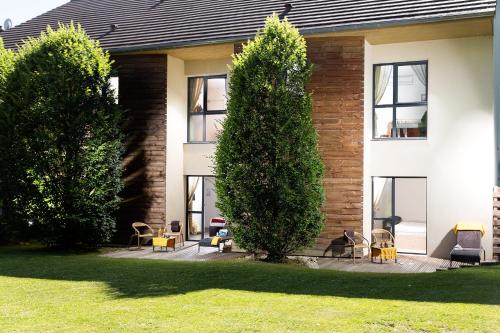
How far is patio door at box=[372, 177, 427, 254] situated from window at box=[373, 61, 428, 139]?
4.00 feet

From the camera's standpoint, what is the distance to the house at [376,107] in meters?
14.2

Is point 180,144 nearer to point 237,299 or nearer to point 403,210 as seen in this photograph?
point 403,210

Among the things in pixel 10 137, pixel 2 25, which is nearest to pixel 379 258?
pixel 10 137

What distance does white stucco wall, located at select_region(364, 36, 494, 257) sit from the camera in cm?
1425

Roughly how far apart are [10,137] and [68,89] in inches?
74.7

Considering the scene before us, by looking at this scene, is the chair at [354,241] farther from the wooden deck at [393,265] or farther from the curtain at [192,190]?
the curtain at [192,190]

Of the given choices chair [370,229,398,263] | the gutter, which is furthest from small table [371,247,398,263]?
the gutter

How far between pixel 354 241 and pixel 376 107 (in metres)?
3.55

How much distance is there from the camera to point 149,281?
32.9 ft

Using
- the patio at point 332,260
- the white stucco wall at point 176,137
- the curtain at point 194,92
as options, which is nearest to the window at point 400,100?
the patio at point 332,260

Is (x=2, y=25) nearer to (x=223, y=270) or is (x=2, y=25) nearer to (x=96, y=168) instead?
(x=96, y=168)

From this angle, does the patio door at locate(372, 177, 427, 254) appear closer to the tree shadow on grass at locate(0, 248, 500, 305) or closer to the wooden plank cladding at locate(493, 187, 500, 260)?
the wooden plank cladding at locate(493, 187, 500, 260)

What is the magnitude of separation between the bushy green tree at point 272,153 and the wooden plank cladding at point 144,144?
421 centimetres

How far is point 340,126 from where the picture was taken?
14.6 meters
